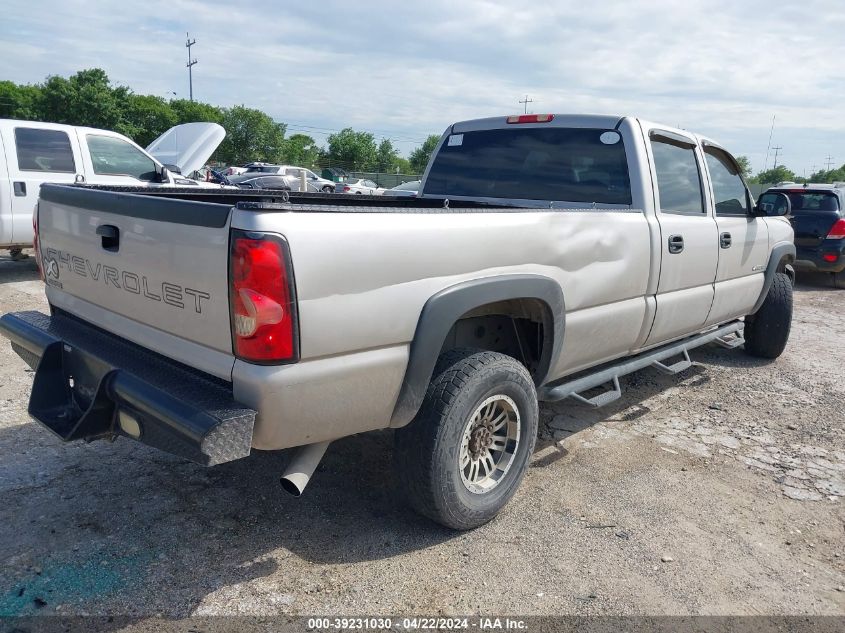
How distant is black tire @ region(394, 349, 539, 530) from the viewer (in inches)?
108

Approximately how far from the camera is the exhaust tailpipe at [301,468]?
2471 mm

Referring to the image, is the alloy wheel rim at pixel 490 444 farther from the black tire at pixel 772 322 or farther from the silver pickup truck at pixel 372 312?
the black tire at pixel 772 322

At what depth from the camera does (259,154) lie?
216ft

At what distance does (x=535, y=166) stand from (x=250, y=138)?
65.8m

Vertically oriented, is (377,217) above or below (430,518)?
above

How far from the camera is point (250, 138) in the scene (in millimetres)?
65312

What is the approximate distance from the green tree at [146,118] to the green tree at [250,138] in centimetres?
559

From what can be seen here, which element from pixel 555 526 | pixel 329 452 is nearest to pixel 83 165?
pixel 329 452

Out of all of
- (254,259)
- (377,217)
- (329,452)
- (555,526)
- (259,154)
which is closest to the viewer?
(254,259)

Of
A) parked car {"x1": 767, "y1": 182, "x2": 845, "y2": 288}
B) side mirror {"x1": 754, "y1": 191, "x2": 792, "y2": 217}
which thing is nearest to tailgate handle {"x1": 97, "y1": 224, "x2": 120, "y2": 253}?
side mirror {"x1": 754, "y1": 191, "x2": 792, "y2": 217}

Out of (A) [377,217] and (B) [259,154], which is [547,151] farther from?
(B) [259,154]

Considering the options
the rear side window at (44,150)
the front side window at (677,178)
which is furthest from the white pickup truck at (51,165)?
the front side window at (677,178)

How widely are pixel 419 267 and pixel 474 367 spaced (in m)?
0.58

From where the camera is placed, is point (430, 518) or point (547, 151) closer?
point (430, 518)
